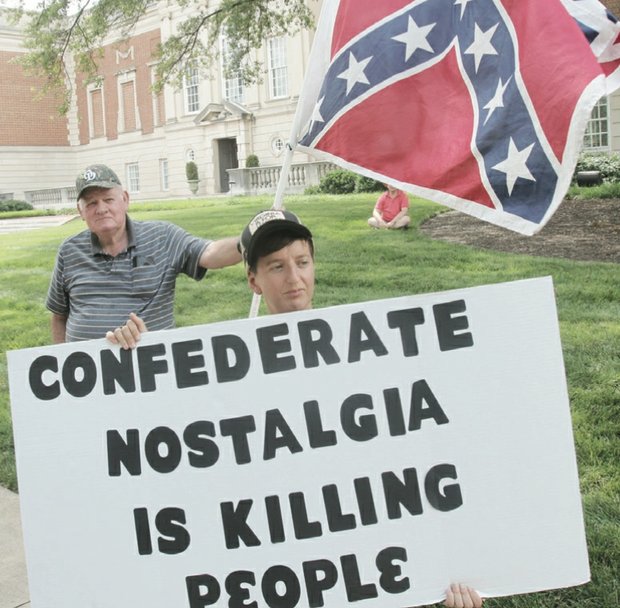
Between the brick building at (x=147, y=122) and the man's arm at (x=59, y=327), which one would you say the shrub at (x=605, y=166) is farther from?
the man's arm at (x=59, y=327)

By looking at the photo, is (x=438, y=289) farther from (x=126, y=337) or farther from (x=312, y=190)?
(x=312, y=190)

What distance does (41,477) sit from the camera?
7.88 ft

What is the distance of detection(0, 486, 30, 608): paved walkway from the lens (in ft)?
12.0

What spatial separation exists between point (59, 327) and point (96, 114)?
155ft

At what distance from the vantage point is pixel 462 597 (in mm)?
2299

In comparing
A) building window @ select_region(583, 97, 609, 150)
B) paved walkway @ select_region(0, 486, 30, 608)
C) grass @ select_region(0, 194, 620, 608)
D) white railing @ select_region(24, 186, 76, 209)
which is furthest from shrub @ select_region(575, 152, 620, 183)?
white railing @ select_region(24, 186, 76, 209)

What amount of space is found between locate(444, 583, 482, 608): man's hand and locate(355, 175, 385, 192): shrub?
62.8 ft

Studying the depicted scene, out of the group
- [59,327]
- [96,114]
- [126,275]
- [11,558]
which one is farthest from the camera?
[96,114]

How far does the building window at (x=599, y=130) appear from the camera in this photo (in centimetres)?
2308

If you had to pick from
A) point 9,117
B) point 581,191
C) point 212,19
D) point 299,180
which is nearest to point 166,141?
point 9,117

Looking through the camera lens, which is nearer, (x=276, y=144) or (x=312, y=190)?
(x=312, y=190)

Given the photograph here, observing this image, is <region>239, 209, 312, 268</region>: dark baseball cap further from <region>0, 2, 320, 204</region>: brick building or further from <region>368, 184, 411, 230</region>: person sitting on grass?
<region>0, 2, 320, 204</region>: brick building

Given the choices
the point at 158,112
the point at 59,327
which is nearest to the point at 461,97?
the point at 59,327

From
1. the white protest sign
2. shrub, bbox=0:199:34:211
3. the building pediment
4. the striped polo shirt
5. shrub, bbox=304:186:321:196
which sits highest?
→ the building pediment
